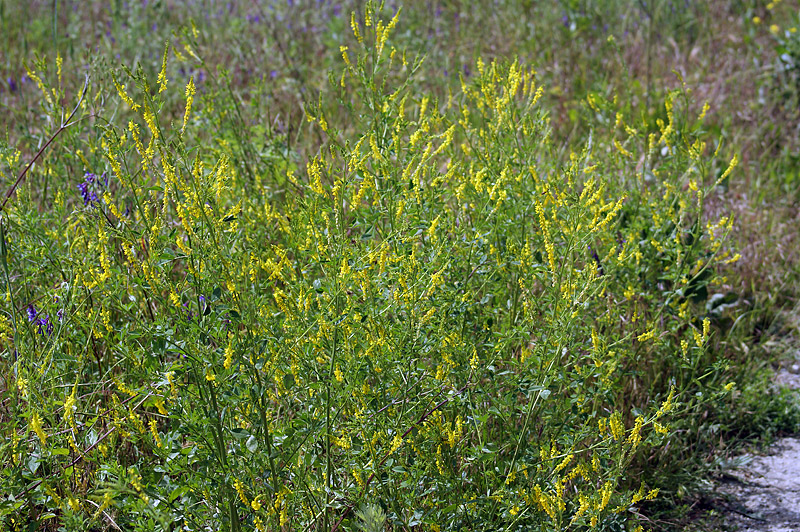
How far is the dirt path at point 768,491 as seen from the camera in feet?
7.69

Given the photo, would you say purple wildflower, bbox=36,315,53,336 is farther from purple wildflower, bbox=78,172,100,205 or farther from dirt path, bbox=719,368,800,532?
dirt path, bbox=719,368,800,532

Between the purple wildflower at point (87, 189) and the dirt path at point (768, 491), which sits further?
the purple wildflower at point (87, 189)

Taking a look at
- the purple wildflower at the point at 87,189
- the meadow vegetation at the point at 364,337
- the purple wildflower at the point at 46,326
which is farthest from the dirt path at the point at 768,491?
the purple wildflower at the point at 87,189

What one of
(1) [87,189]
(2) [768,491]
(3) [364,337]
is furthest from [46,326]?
(2) [768,491]

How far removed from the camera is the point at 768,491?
2.49 m

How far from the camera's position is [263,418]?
156 centimetres

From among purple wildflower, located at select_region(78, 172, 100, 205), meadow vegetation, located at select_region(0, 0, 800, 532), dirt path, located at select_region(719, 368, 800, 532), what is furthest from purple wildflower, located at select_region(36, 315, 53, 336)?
dirt path, located at select_region(719, 368, 800, 532)

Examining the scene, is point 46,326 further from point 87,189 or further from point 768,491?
point 768,491

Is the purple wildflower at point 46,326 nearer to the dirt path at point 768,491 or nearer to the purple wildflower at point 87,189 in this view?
the purple wildflower at point 87,189

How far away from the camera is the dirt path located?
2.34m

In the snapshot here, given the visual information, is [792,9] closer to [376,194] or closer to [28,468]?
[376,194]

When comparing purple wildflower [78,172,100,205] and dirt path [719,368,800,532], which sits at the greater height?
purple wildflower [78,172,100,205]

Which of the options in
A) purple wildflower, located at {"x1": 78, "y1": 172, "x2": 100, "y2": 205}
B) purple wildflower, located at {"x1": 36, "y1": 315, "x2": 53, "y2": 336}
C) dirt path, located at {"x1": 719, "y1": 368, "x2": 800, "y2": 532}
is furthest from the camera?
purple wildflower, located at {"x1": 78, "y1": 172, "x2": 100, "y2": 205}

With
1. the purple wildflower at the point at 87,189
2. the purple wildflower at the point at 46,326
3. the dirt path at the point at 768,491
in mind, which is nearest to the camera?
the purple wildflower at the point at 46,326
